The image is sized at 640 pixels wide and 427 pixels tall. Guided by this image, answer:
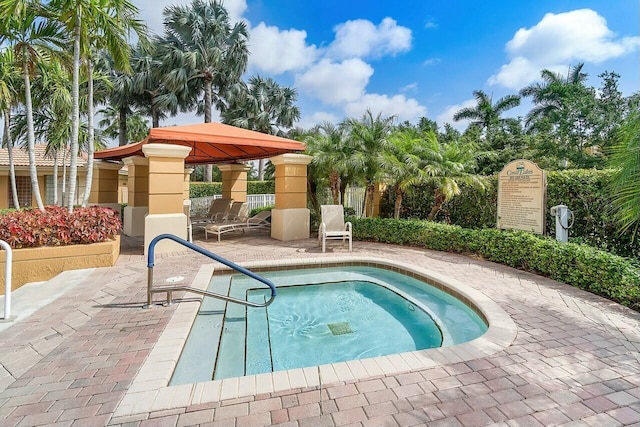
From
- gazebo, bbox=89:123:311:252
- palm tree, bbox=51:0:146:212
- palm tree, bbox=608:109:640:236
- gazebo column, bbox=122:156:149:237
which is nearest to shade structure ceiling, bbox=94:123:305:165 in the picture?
gazebo, bbox=89:123:311:252

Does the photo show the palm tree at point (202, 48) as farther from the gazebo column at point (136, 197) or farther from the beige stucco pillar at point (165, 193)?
the beige stucco pillar at point (165, 193)

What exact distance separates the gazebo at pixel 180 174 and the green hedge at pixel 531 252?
7.55ft

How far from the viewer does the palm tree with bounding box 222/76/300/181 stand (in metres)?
25.8

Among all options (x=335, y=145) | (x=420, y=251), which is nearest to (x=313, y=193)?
(x=335, y=145)

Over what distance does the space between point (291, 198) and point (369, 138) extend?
3120 millimetres

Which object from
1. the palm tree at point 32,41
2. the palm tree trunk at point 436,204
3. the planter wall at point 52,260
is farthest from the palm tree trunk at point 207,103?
the palm tree trunk at point 436,204

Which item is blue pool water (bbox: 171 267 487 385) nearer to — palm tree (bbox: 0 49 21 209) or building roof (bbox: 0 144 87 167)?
palm tree (bbox: 0 49 21 209)

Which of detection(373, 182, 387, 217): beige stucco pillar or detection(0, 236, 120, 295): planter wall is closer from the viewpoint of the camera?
detection(0, 236, 120, 295): planter wall

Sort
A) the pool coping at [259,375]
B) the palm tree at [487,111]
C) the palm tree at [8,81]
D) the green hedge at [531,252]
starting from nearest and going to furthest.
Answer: the pool coping at [259,375]
the green hedge at [531,252]
the palm tree at [8,81]
the palm tree at [487,111]

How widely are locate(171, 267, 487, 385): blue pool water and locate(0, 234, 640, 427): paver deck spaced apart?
1.83 ft

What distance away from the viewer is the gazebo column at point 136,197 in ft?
35.0

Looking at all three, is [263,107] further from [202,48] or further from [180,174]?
[180,174]

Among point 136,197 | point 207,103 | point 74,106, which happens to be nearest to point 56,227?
point 74,106

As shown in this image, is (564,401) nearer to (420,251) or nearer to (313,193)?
(420,251)
